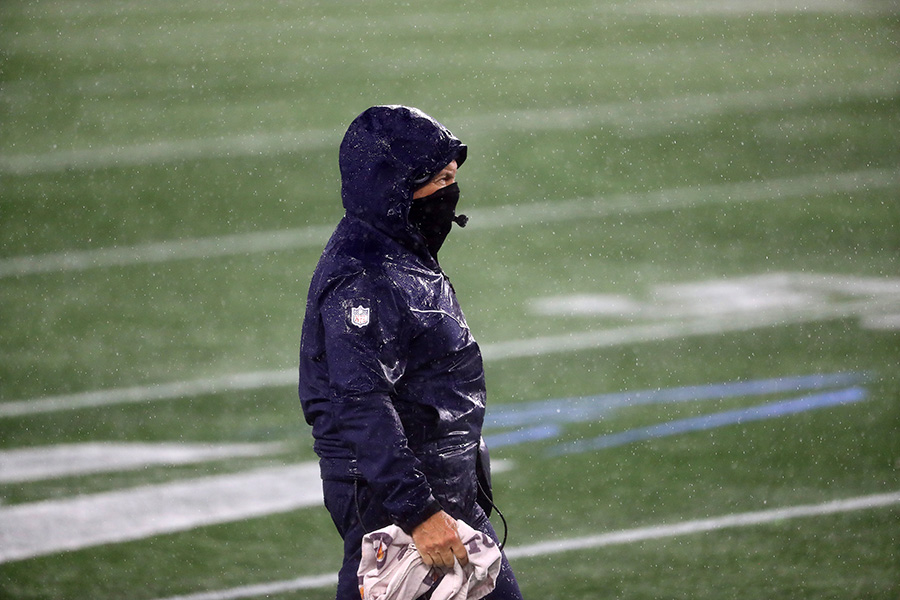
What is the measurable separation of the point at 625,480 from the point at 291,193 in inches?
225

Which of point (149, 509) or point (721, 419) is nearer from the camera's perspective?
point (149, 509)

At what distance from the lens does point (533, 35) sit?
16.7m

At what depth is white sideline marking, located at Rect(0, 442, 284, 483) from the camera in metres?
6.98

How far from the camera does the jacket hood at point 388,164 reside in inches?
147

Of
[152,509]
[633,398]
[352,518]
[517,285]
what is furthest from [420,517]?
[517,285]

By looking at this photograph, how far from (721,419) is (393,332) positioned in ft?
13.3

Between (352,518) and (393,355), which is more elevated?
(393,355)

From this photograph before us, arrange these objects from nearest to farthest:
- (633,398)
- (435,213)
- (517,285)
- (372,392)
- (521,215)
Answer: (372,392)
(435,213)
(633,398)
(517,285)
(521,215)

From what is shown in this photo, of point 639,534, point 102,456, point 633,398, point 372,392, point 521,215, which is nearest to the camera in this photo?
point 372,392

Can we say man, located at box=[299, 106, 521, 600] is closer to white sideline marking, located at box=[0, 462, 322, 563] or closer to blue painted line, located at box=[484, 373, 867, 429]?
white sideline marking, located at box=[0, 462, 322, 563]

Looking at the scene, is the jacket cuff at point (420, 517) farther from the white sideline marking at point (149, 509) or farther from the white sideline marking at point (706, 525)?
the white sideline marking at point (149, 509)

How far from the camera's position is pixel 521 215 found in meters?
11.1

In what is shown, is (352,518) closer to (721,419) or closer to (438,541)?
Result: (438,541)

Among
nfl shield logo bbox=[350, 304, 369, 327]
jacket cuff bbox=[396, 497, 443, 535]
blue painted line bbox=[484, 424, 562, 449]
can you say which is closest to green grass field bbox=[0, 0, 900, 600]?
blue painted line bbox=[484, 424, 562, 449]
